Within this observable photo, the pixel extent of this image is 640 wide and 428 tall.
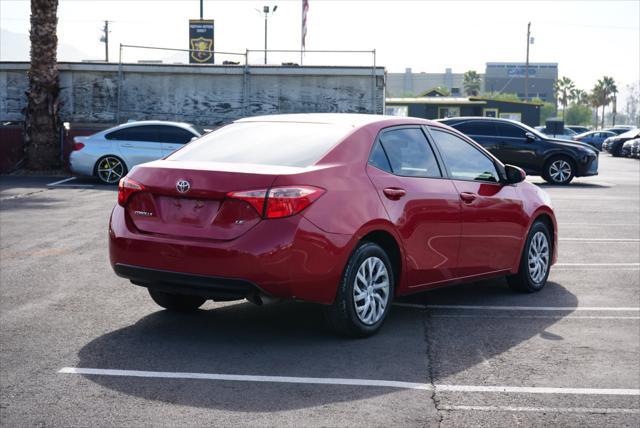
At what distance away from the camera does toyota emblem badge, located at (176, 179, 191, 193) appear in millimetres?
6176

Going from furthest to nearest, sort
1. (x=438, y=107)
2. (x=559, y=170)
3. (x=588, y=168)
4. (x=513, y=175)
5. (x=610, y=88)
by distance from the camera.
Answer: (x=610, y=88), (x=438, y=107), (x=588, y=168), (x=559, y=170), (x=513, y=175)

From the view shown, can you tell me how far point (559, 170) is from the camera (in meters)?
23.3

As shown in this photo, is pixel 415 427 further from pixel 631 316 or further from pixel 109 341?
pixel 631 316

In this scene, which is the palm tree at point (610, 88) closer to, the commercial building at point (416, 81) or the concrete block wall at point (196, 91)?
the commercial building at point (416, 81)

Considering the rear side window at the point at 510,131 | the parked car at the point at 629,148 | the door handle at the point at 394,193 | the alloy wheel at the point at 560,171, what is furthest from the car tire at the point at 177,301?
the parked car at the point at 629,148

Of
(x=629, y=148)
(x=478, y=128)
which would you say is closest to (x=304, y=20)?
(x=478, y=128)

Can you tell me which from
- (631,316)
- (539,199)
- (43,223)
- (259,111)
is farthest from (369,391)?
(259,111)

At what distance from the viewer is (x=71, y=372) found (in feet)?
18.6

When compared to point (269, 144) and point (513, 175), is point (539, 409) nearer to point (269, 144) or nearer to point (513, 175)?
point (269, 144)

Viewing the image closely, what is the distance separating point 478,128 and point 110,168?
29.5ft

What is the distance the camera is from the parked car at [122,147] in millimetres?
20875

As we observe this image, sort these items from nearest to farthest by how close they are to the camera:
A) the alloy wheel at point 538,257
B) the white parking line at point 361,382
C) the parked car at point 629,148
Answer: the white parking line at point 361,382 → the alloy wheel at point 538,257 → the parked car at point 629,148

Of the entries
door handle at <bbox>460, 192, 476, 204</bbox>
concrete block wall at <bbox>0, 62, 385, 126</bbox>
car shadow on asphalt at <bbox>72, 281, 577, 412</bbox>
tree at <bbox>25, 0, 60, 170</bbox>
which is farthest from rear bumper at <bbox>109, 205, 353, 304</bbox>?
concrete block wall at <bbox>0, 62, 385, 126</bbox>

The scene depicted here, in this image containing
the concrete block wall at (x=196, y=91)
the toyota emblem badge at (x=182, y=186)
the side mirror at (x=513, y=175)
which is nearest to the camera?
the toyota emblem badge at (x=182, y=186)
